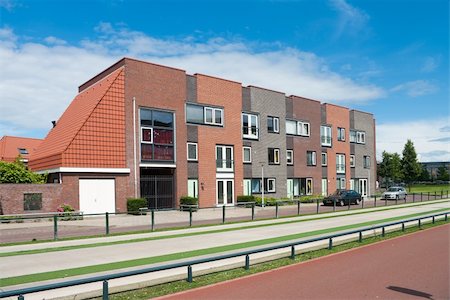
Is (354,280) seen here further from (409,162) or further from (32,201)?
(409,162)

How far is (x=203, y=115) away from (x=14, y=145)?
85.5 ft

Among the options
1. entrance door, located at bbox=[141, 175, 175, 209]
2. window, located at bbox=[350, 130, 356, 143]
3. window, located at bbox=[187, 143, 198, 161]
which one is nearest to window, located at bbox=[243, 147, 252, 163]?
window, located at bbox=[187, 143, 198, 161]

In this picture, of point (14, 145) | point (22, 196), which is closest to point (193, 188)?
point (22, 196)

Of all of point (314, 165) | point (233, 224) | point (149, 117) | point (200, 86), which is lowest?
point (233, 224)

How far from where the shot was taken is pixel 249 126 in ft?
120

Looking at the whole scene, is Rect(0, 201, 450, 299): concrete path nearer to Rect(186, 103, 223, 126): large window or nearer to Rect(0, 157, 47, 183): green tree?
Rect(0, 157, 47, 183): green tree

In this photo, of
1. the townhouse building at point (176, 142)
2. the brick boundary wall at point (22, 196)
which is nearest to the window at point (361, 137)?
the townhouse building at point (176, 142)

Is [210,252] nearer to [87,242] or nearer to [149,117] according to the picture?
[87,242]

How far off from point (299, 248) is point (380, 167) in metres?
72.0

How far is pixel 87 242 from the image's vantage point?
48.5ft

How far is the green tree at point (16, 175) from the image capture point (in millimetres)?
26141

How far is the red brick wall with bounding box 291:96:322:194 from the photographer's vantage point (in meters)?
41.3

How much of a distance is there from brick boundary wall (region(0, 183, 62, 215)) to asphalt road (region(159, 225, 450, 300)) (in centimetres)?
1791

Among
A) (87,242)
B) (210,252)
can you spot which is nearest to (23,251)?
(87,242)
